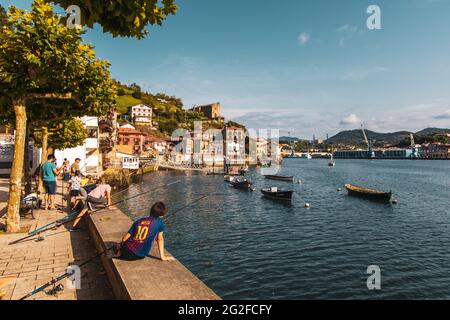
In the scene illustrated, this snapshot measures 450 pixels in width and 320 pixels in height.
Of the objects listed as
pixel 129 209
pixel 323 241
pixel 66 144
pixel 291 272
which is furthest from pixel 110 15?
pixel 66 144

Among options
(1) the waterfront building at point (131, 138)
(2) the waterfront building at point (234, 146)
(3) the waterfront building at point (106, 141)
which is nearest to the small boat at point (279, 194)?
(3) the waterfront building at point (106, 141)

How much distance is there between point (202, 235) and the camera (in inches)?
865

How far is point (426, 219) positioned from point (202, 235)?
23838mm

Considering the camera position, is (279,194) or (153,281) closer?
(153,281)

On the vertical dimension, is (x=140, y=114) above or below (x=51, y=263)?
above

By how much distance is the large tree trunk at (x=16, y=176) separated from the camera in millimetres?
11141

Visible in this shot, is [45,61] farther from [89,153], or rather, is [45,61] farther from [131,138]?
[131,138]

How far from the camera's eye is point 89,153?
170ft

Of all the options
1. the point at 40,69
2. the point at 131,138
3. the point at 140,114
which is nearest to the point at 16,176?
the point at 40,69

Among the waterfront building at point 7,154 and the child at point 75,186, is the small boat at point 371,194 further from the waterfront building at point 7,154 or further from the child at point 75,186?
the waterfront building at point 7,154

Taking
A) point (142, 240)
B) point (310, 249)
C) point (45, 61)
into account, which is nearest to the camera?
point (142, 240)

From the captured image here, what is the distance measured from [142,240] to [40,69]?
7.77m

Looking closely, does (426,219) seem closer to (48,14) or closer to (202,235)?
(202,235)

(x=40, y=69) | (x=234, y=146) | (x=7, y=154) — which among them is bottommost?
(x=7, y=154)
